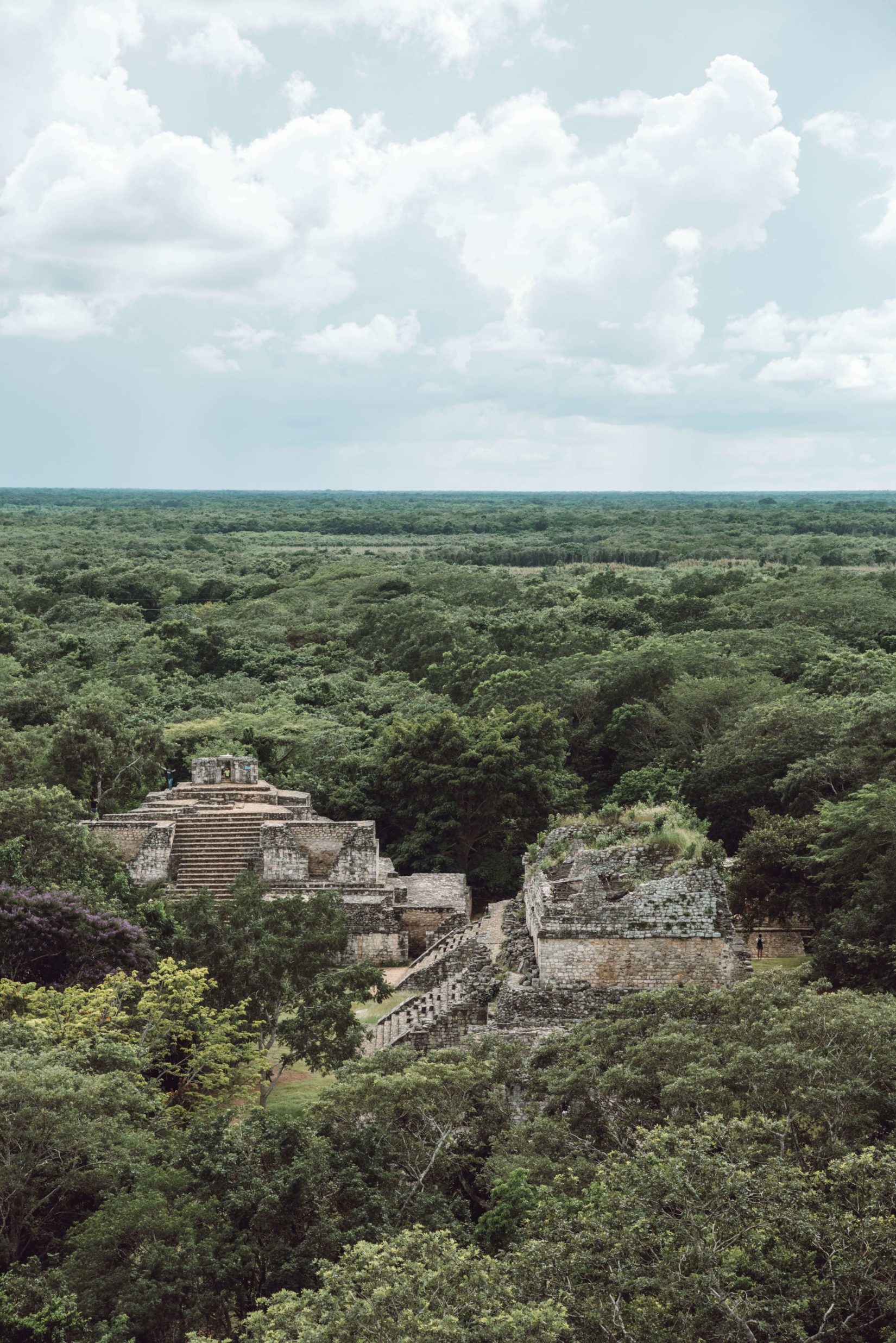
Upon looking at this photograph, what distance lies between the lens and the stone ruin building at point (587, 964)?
16125 millimetres

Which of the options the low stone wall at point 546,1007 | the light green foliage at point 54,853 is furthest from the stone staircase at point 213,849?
the low stone wall at point 546,1007

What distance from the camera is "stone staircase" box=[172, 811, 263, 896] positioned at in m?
23.2

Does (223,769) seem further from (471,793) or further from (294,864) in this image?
(471,793)

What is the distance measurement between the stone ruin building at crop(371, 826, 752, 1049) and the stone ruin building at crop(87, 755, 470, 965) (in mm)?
4067

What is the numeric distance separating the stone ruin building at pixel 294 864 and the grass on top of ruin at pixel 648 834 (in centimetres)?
276

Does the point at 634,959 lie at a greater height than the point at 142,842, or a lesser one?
greater

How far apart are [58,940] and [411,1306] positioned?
1024 cm

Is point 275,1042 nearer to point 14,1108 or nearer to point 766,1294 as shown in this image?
point 14,1108

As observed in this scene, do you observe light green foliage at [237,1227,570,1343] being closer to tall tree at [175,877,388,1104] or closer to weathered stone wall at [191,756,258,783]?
tall tree at [175,877,388,1104]

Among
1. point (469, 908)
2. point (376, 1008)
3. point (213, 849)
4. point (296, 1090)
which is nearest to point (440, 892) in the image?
point (469, 908)

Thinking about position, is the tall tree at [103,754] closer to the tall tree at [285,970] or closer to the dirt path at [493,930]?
the dirt path at [493,930]

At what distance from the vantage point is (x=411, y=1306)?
877cm

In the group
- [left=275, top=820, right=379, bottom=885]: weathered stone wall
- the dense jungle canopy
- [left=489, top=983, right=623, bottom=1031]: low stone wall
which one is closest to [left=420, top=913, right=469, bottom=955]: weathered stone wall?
[left=275, top=820, right=379, bottom=885]: weathered stone wall

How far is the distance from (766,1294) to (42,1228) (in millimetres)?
7334
